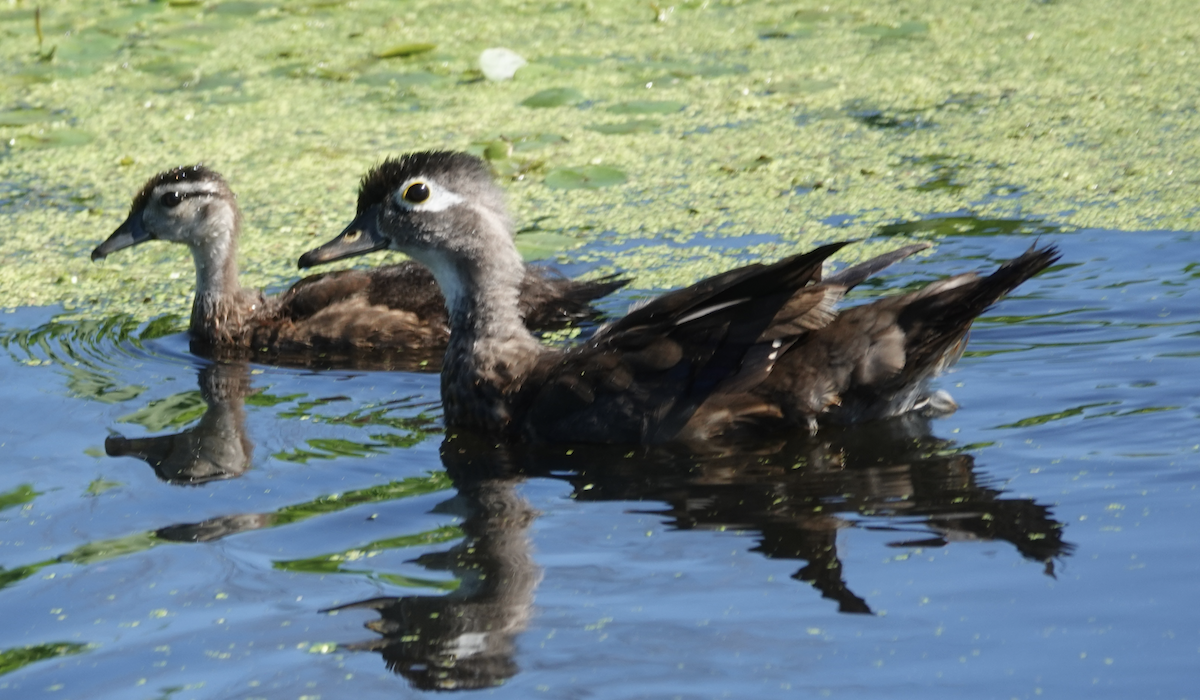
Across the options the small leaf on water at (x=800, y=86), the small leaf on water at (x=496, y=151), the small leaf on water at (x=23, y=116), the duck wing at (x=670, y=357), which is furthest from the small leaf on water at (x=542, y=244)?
the small leaf on water at (x=23, y=116)

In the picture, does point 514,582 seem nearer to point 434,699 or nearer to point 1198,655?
point 434,699

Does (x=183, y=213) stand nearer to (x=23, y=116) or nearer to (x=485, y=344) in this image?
(x=485, y=344)

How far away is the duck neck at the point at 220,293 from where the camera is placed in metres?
7.63

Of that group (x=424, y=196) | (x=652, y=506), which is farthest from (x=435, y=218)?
(x=652, y=506)

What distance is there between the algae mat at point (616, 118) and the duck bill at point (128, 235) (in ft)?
0.86

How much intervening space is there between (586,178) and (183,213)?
238 centimetres

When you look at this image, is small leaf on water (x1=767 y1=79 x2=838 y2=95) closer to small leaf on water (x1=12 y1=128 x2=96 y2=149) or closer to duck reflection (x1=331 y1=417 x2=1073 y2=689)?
small leaf on water (x1=12 y1=128 x2=96 y2=149)

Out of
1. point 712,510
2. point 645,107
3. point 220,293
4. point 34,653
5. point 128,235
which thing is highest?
point 645,107

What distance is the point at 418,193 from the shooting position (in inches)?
259

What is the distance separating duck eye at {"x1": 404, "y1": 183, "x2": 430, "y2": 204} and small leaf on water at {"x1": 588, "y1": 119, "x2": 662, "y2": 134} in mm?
3372

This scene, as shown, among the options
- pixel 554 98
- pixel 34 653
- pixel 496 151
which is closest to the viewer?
pixel 34 653

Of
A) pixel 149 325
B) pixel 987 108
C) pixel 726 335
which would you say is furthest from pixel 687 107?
pixel 726 335

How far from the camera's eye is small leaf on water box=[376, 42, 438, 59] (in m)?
11.6

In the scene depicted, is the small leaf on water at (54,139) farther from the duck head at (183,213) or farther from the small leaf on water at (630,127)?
the small leaf on water at (630,127)
